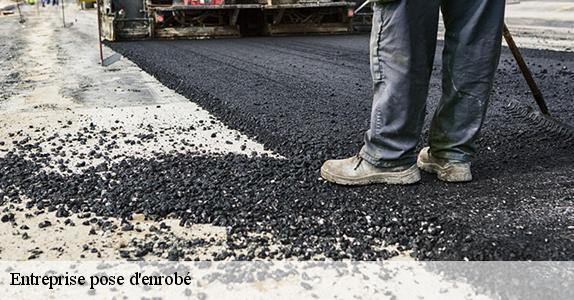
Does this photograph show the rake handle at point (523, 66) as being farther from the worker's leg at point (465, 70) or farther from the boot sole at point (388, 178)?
the boot sole at point (388, 178)

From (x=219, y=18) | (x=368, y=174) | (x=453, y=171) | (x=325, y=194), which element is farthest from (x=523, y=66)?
(x=219, y=18)

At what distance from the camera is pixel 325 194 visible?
2.26m

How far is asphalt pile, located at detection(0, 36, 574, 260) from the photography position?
1.84m

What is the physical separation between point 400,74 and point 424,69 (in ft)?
0.36

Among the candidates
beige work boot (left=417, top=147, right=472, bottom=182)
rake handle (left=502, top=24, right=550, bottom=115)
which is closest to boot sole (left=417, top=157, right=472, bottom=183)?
beige work boot (left=417, top=147, right=472, bottom=182)

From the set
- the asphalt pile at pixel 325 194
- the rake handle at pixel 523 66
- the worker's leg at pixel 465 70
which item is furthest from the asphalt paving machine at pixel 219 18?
the worker's leg at pixel 465 70

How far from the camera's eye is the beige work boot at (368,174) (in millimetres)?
2340

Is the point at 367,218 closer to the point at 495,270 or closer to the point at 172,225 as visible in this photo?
the point at 495,270

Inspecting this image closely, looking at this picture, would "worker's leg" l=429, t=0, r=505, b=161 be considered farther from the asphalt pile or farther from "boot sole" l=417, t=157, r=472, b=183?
the asphalt pile

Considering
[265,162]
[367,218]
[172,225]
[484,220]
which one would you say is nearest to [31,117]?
[265,162]

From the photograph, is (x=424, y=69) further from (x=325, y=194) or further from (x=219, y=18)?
(x=219, y=18)

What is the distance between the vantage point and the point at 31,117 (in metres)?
3.79

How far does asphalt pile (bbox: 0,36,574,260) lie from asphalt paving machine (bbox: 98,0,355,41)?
6.06 m

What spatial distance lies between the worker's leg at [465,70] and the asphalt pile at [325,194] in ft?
0.63
